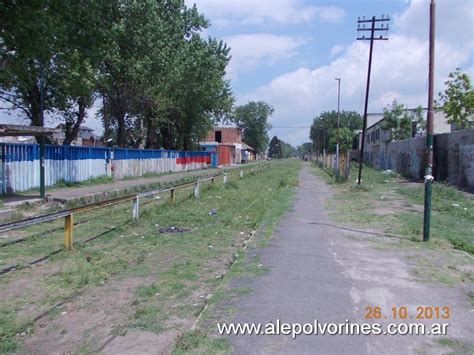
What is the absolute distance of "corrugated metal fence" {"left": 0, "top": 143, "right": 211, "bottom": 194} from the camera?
61.7 ft

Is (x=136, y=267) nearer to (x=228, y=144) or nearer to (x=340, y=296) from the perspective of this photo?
(x=340, y=296)

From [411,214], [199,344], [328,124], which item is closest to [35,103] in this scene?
[411,214]

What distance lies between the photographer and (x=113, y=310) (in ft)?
18.9

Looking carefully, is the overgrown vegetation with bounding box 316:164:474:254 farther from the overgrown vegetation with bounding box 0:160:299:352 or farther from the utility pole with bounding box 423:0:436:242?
the overgrown vegetation with bounding box 0:160:299:352

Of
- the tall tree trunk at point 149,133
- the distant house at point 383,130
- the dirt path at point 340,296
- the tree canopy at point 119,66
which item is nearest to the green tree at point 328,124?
the distant house at point 383,130

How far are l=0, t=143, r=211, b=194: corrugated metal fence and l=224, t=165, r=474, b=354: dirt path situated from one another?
42.2 feet

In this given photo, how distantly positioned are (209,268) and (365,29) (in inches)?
960

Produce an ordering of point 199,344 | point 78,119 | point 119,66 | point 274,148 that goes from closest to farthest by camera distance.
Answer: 1. point 199,344
2. point 78,119
3. point 119,66
4. point 274,148

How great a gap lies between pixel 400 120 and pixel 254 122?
7862cm

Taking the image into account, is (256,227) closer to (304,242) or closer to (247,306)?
(304,242)

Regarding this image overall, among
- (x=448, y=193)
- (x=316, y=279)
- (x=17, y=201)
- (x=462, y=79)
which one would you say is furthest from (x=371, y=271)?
(x=462, y=79)

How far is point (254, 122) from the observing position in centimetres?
13500
